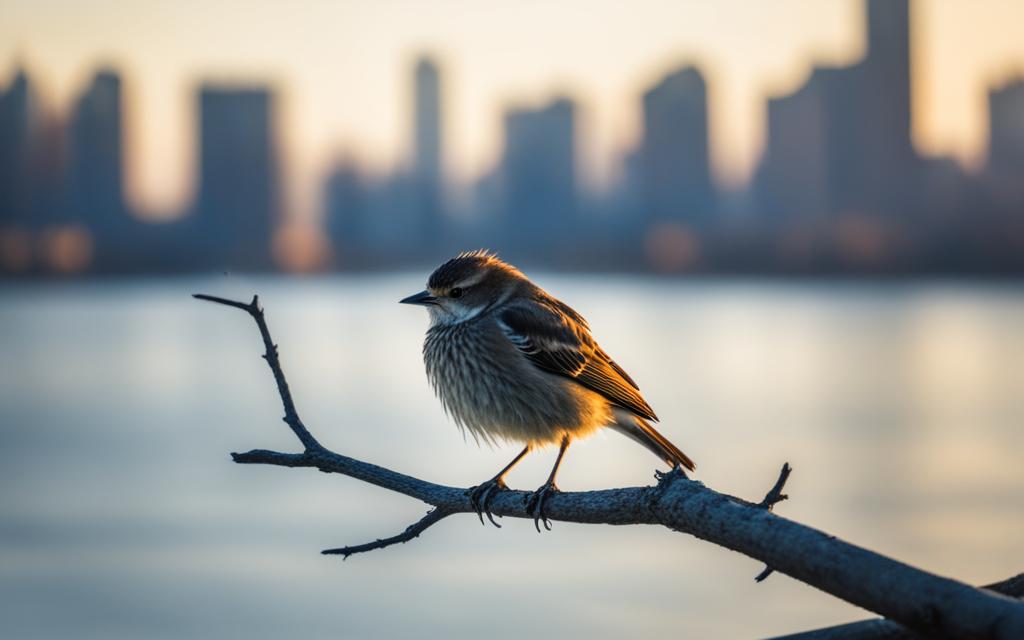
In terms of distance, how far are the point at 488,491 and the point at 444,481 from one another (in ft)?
164

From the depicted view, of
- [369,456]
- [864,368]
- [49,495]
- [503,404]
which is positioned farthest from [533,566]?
[864,368]

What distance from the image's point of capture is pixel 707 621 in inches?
1720

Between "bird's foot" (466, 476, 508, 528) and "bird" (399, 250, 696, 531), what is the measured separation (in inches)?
20.8

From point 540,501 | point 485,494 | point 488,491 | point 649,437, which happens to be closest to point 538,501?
point 540,501

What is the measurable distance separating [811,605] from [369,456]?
29047mm

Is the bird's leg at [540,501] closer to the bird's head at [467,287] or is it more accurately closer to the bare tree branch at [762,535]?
the bare tree branch at [762,535]

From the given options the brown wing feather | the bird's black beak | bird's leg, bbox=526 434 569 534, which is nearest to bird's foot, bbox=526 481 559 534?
bird's leg, bbox=526 434 569 534

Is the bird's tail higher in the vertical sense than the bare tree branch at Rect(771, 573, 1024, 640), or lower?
higher

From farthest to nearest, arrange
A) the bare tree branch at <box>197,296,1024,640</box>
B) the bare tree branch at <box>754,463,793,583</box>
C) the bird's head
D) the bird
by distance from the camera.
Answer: the bird's head → the bird → the bare tree branch at <box>754,463,793,583</box> → the bare tree branch at <box>197,296,1024,640</box>

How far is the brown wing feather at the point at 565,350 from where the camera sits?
850cm

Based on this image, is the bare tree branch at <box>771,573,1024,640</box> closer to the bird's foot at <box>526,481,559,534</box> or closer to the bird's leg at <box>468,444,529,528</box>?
the bird's leg at <box>468,444,529,528</box>

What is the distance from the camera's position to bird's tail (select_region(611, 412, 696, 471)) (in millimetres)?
7986

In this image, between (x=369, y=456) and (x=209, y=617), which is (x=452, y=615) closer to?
(x=209, y=617)

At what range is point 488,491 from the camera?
23.8 feet
